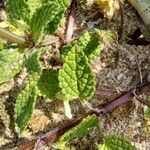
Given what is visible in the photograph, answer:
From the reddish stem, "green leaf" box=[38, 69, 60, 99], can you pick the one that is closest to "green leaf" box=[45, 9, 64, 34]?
"green leaf" box=[38, 69, 60, 99]

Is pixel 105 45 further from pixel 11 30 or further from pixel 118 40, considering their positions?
pixel 11 30

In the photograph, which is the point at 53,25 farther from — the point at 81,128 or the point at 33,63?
the point at 81,128

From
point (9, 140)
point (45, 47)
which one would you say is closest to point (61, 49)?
point (45, 47)

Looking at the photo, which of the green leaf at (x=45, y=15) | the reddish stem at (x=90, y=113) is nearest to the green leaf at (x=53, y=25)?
the green leaf at (x=45, y=15)

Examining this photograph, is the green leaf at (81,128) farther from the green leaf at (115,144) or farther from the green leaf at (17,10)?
the green leaf at (17,10)

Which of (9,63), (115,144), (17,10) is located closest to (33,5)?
(17,10)

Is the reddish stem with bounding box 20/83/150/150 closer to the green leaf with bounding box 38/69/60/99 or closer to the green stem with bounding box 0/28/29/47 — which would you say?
the green leaf with bounding box 38/69/60/99
